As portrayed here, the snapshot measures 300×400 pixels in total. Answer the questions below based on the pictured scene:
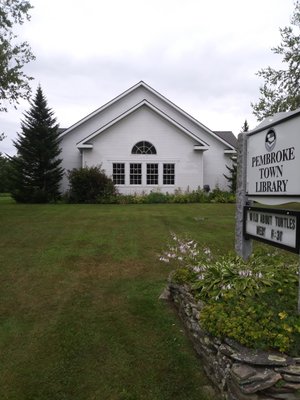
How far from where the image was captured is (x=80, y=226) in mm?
12523

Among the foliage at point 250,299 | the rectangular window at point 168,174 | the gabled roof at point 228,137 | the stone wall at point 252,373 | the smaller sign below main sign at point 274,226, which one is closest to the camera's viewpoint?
the stone wall at point 252,373

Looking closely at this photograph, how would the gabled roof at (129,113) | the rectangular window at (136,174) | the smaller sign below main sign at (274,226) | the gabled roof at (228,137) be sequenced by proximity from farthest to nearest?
1. the gabled roof at (228,137)
2. the rectangular window at (136,174)
3. the gabled roof at (129,113)
4. the smaller sign below main sign at (274,226)

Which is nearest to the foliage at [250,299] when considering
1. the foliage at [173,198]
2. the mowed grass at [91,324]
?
the mowed grass at [91,324]

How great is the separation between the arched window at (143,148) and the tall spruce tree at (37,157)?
4.75 meters

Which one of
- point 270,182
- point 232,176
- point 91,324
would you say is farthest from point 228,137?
point 91,324

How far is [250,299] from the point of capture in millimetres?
3943

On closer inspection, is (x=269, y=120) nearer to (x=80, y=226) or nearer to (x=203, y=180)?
(x=80, y=226)

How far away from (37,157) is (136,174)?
19.9 feet

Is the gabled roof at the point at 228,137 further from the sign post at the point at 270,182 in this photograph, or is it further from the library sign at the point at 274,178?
the library sign at the point at 274,178

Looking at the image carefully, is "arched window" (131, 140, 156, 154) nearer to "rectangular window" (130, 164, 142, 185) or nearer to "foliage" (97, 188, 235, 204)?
"rectangular window" (130, 164, 142, 185)

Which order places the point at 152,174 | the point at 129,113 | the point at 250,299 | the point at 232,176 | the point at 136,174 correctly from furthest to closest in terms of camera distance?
the point at 232,176 → the point at 152,174 → the point at 136,174 → the point at 129,113 → the point at 250,299

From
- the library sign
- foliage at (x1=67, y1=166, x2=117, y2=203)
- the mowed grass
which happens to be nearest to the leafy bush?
foliage at (x1=67, y1=166, x2=117, y2=203)

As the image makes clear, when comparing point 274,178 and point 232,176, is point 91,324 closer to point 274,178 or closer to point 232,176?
point 274,178

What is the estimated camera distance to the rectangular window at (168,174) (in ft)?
81.5
